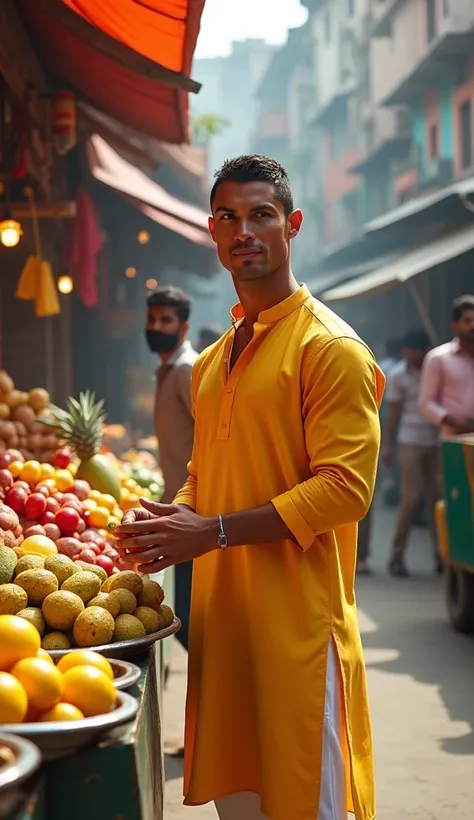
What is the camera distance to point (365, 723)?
9.30ft

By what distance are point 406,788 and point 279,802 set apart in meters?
2.29

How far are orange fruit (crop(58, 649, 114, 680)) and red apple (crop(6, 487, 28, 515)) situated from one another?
217 cm

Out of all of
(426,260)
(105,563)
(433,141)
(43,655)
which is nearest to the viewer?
(43,655)

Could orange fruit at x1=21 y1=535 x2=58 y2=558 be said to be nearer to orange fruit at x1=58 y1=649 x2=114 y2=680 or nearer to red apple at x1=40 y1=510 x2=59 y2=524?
red apple at x1=40 y1=510 x2=59 y2=524

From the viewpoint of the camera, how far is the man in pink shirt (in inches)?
340

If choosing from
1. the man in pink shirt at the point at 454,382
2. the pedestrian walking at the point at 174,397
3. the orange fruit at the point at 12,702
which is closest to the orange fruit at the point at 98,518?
the pedestrian walking at the point at 174,397

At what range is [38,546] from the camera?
369 cm

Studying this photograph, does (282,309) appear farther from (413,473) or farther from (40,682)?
(413,473)

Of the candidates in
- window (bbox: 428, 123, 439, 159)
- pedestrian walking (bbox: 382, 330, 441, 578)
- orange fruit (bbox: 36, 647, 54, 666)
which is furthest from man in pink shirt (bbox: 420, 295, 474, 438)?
window (bbox: 428, 123, 439, 159)

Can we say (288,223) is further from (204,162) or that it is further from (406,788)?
(204,162)

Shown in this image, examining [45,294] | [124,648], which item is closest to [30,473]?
[124,648]

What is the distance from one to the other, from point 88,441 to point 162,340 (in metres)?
0.79

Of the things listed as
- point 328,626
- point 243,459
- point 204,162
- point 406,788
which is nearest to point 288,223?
point 243,459

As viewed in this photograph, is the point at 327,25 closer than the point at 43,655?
No
